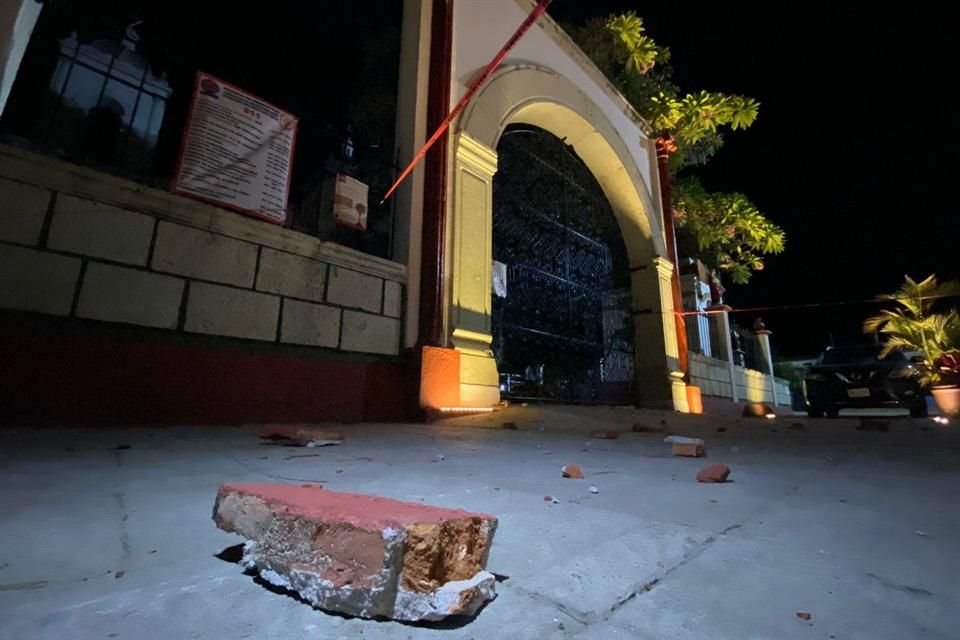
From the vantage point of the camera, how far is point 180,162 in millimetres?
2906

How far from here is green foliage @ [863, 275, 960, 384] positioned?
25.6 feet

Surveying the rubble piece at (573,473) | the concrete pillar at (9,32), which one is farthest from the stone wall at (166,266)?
the rubble piece at (573,473)

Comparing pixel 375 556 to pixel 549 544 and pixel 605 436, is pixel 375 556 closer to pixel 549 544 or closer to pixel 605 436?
pixel 549 544

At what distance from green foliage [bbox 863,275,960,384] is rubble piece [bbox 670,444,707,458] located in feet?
26.3

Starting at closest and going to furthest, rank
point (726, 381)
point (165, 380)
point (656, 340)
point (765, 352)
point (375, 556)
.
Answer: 1. point (375, 556)
2. point (165, 380)
3. point (656, 340)
4. point (726, 381)
5. point (765, 352)

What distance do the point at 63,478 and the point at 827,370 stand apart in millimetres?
8297

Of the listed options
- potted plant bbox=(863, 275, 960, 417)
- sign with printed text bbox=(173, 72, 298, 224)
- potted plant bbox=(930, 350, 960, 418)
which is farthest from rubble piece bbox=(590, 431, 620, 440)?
potted plant bbox=(863, 275, 960, 417)

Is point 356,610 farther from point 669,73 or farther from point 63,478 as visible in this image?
point 669,73

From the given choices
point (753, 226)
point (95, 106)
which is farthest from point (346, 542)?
point (753, 226)

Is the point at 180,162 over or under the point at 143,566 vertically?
over

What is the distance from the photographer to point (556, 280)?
6008mm

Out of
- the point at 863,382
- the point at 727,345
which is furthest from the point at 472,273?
the point at 727,345

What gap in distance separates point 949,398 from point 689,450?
6655 millimetres

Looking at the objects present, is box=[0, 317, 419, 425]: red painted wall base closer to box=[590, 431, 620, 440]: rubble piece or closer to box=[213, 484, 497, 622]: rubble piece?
box=[590, 431, 620, 440]: rubble piece
